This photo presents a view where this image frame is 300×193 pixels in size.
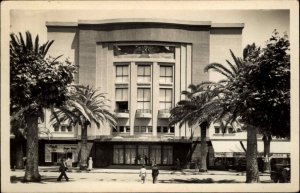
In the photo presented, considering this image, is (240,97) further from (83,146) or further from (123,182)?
(83,146)

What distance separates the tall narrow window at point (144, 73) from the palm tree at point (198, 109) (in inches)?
72.5

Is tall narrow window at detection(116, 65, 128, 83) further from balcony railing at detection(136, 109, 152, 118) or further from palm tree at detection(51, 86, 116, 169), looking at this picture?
palm tree at detection(51, 86, 116, 169)

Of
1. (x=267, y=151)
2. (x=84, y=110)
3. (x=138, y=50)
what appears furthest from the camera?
(x=138, y=50)

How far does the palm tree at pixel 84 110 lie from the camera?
2320 cm

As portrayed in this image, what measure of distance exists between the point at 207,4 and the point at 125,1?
298 centimetres

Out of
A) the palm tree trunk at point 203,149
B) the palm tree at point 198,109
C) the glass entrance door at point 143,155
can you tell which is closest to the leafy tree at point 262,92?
the palm tree at point 198,109

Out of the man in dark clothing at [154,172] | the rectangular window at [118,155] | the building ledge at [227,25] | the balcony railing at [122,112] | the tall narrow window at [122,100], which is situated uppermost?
the building ledge at [227,25]

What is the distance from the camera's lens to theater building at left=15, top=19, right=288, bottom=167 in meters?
23.9

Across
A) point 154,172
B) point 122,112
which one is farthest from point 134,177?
point 122,112

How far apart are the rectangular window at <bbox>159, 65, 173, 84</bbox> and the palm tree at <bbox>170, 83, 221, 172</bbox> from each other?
167 cm

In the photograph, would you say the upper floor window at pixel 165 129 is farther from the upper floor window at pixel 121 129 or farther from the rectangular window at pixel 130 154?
the rectangular window at pixel 130 154

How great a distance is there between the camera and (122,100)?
2605 centimetres

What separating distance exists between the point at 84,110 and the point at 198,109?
18.7 feet

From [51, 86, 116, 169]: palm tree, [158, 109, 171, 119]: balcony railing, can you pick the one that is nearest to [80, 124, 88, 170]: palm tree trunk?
[51, 86, 116, 169]: palm tree
